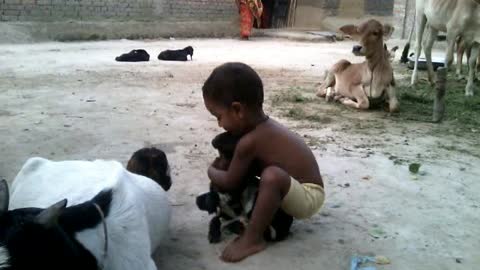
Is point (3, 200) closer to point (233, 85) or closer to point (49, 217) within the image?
point (49, 217)

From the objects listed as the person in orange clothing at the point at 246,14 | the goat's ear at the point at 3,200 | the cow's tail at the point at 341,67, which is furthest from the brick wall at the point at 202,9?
the goat's ear at the point at 3,200

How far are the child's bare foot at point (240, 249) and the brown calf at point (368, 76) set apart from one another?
4195 mm

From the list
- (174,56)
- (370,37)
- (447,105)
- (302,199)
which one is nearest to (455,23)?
(447,105)

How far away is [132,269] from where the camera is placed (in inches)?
84.0

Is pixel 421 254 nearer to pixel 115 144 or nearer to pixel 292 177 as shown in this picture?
pixel 292 177

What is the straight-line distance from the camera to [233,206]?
299 centimetres

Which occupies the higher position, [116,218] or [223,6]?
[223,6]

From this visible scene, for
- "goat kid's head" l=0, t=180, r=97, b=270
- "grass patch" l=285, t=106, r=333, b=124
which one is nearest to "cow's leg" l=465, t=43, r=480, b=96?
"grass patch" l=285, t=106, r=333, b=124

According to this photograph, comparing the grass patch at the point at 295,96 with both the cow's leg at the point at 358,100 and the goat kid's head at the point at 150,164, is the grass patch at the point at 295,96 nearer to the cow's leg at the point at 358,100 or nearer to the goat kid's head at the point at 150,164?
the cow's leg at the point at 358,100

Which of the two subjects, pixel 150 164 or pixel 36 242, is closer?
pixel 36 242

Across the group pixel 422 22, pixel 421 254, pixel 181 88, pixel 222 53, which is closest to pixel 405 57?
pixel 422 22

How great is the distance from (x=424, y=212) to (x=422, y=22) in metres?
6.68

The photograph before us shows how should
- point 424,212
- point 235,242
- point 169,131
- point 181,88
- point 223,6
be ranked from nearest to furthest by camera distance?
1. point 235,242
2. point 424,212
3. point 169,131
4. point 181,88
5. point 223,6

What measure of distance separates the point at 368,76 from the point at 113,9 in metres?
9.89
